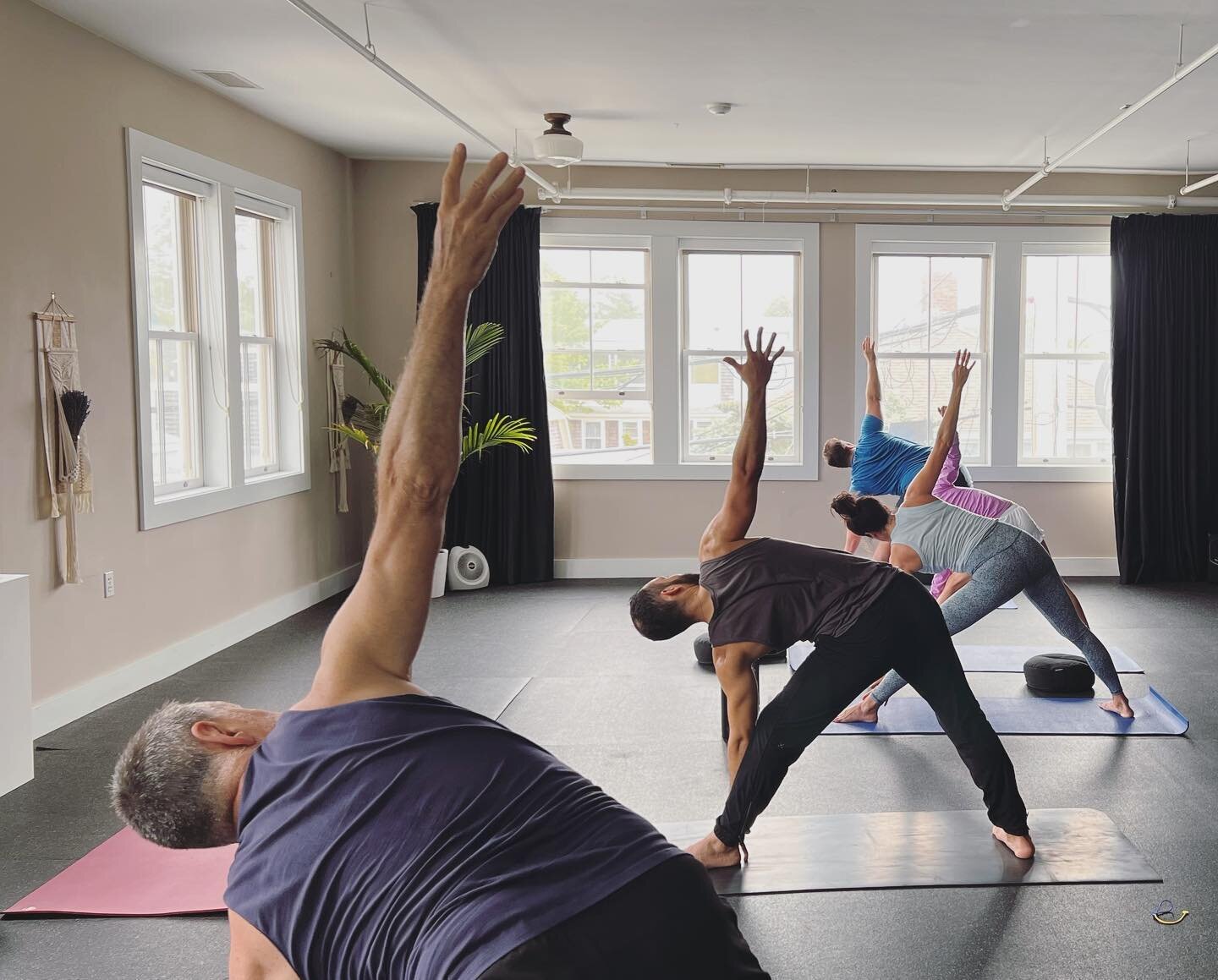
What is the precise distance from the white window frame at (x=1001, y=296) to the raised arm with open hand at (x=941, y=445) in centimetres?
372

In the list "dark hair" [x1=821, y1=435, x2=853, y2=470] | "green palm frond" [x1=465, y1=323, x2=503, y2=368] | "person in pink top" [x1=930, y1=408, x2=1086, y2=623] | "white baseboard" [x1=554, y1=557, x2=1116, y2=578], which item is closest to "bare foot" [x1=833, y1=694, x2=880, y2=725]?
"person in pink top" [x1=930, y1=408, x2=1086, y2=623]

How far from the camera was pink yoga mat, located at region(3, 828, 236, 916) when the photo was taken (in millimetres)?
2979

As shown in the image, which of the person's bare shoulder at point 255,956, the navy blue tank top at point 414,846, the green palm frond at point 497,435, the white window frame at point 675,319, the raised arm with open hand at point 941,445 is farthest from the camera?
the white window frame at point 675,319

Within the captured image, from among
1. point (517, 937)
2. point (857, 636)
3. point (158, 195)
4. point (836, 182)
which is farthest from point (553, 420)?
point (517, 937)

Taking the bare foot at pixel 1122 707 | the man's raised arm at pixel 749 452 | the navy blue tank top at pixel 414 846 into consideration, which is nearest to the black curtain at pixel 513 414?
the bare foot at pixel 1122 707

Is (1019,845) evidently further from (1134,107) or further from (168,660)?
(168,660)

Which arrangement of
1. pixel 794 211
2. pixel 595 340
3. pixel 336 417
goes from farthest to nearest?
pixel 595 340, pixel 794 211, pixel 336 417

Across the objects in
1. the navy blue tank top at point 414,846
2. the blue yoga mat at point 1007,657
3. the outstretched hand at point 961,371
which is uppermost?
the outstretched hand at point 961,371

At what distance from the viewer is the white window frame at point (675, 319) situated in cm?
801

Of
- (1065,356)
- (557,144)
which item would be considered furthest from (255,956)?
(1065,356)

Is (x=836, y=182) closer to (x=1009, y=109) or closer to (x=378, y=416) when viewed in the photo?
(x=1009, y=109)

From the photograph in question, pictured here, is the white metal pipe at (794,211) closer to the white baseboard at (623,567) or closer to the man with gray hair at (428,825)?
the white baseboard at (623,567)

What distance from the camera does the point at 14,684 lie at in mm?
3729

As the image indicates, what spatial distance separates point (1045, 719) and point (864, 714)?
29.4 inches
